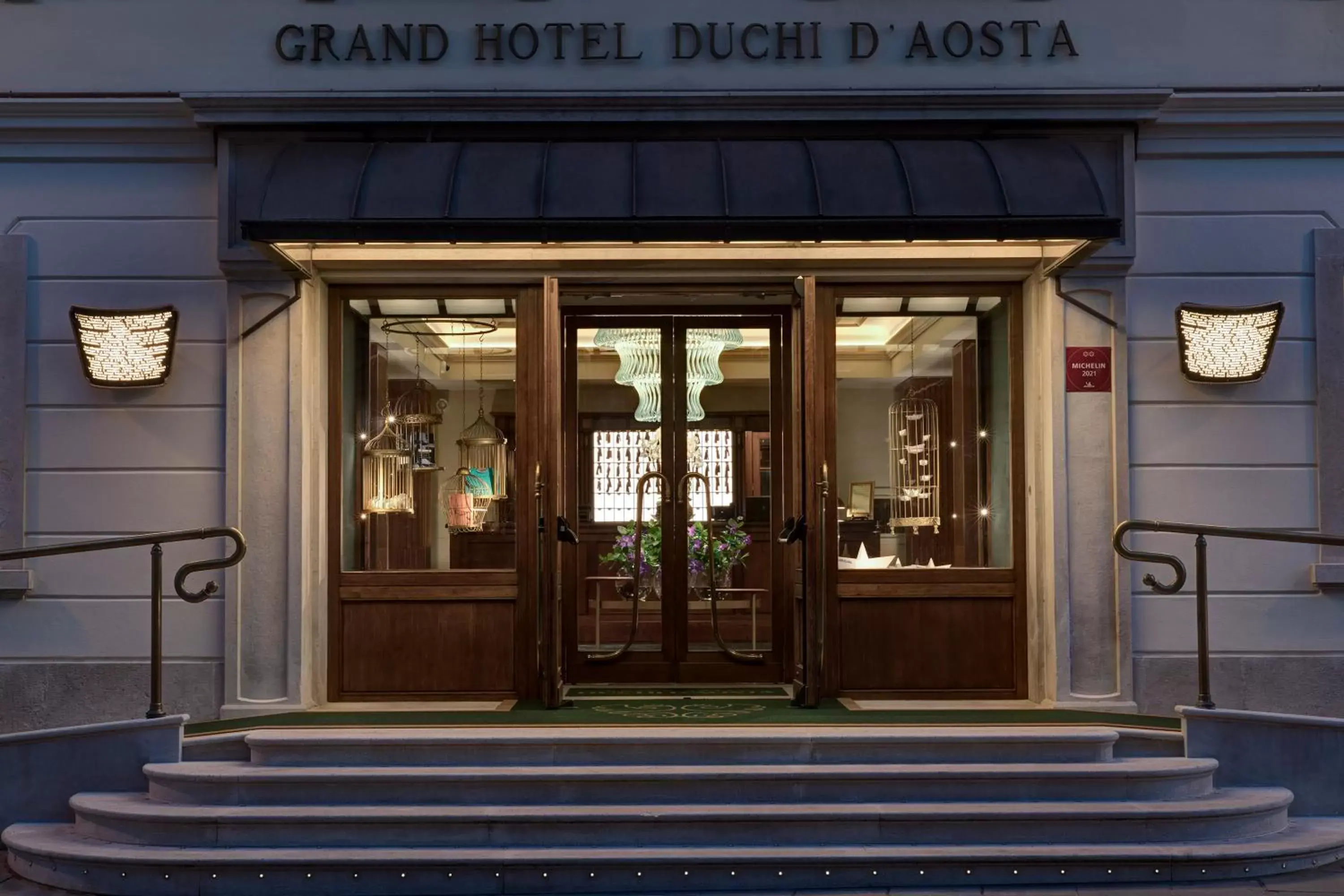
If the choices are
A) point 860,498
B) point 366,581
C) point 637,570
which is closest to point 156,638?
point 366,581

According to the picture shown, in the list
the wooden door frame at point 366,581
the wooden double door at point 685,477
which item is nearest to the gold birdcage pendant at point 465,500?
the wooden door frame at point 366,581

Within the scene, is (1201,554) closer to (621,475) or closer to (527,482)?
(621,475)

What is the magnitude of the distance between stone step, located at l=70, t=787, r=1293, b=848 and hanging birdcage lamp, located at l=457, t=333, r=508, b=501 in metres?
2.33

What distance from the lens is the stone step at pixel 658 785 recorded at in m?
5.83

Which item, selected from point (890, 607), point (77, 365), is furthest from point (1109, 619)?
point (77, 365)

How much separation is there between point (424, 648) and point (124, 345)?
2293 mm

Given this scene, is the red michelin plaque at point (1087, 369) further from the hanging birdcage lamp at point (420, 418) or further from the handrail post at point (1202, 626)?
the hanging birdcage lamp at point (420, 418)

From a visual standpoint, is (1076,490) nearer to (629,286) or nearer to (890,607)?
(890,607)

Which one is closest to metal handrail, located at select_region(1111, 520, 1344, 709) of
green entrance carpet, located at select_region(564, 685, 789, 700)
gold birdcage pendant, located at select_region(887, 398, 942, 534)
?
gold birdcage pendant, located at select_region(887, 398, 942, 534)

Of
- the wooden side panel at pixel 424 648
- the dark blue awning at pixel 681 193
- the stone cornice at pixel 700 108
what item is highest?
the stone cornice at pixel 700 108

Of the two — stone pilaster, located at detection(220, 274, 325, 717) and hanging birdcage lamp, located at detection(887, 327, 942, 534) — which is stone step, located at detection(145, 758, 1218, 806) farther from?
hanging birdcage lamp, located at detection(887, 327, 942, 534)

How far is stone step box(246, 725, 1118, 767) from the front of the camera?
19.7ft

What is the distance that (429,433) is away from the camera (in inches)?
299

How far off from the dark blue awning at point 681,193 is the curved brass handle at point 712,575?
2.09 m
